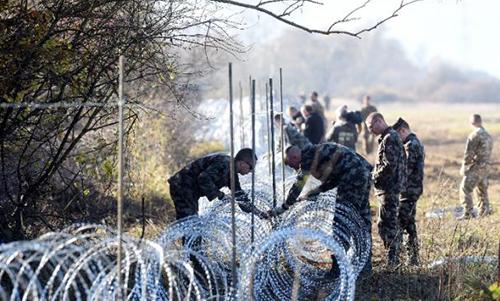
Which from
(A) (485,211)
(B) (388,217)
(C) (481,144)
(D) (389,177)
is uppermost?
(D) (389,177)

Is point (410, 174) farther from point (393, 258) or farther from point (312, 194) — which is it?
point (312, 194)

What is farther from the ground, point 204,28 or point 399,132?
point 204,28

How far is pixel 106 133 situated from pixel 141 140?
3615mm

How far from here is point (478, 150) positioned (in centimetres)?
1648

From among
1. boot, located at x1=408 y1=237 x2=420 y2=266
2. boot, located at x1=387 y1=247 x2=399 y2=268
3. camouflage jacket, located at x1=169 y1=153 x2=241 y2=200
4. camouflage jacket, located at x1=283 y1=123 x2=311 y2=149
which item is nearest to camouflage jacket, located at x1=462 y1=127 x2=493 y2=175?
camouflage jacket, located at x1=283 y1=123 x2=311 y2=149

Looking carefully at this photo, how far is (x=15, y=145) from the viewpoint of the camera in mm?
11281

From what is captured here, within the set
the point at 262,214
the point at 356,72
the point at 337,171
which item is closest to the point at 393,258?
the point at 337,171

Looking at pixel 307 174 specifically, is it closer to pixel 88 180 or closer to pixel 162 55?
pixel 162 55

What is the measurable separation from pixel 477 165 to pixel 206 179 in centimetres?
739

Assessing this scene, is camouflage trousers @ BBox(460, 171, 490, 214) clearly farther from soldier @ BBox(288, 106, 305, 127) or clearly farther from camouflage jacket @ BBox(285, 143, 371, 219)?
camouflage jacket @ BBox(285, 143, 371, 219)

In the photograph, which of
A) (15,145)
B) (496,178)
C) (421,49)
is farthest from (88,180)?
(421,49)

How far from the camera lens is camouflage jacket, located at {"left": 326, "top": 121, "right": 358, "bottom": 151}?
1936cm

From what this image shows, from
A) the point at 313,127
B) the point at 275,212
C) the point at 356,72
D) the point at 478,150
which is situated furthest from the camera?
the point at 356,72

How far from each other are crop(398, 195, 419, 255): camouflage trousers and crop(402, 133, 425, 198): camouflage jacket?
0.09 m
